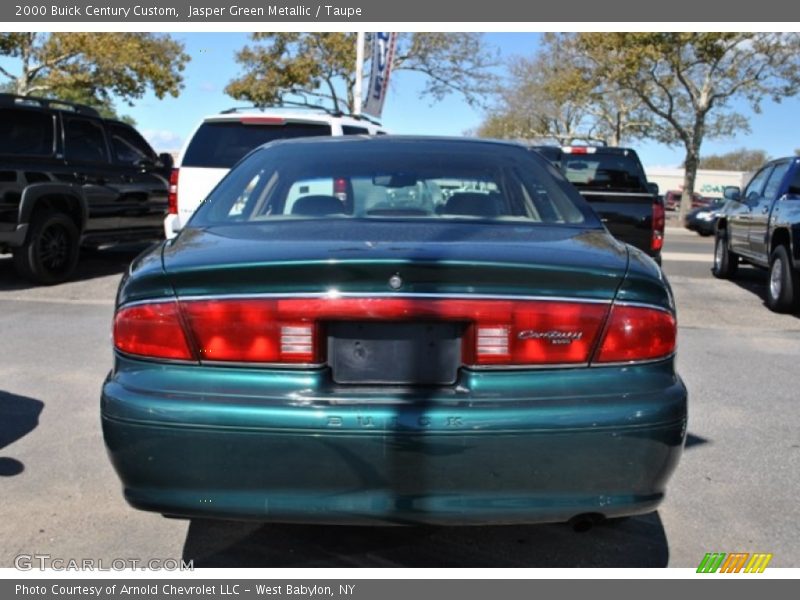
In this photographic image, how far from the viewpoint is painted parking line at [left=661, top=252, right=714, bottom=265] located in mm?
14959

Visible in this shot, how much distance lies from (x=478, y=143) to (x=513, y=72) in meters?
44.8

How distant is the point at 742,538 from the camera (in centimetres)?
337

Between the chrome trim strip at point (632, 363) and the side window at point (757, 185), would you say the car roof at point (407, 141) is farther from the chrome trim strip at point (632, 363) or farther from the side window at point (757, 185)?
the side window at point (757, 185)

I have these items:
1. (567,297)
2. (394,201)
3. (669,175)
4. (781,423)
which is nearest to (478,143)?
(394,201)

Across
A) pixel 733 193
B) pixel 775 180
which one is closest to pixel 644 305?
pixel 775 180

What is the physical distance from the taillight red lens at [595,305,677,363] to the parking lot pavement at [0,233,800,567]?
1.07 meters

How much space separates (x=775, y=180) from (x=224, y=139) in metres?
6.69

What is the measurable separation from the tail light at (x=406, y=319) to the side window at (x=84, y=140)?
25.7ft

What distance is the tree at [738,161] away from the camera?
8300 cm

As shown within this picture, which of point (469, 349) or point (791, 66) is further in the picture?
point (791, 66)

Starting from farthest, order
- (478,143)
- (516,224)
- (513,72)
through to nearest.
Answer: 1. (513,72)
2. (478,143)
3. (516,224)

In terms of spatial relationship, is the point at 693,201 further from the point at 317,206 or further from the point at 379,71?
the point at 317,206

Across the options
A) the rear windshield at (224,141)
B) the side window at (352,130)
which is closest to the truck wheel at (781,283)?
the side window at (352,130)

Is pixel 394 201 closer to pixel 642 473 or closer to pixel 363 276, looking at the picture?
pixel 363 276
